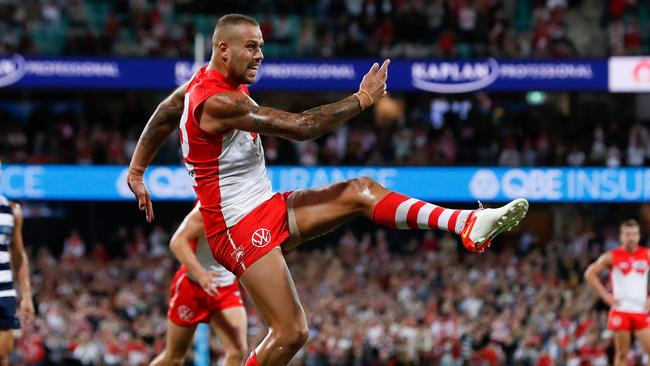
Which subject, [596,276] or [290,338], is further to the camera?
[596,276]

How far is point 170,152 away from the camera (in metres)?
20.1

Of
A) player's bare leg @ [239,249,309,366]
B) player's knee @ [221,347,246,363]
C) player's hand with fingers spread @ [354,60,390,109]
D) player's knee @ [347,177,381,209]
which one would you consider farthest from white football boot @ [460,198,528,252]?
player's knee @ [221,347,246,363]

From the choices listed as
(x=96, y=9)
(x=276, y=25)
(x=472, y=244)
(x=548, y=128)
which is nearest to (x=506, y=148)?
(x=548, y=128)

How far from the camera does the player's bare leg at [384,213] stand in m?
6.03

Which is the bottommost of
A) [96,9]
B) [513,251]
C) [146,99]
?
[513,251]

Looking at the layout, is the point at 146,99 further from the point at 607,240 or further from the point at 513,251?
the point at 607,240

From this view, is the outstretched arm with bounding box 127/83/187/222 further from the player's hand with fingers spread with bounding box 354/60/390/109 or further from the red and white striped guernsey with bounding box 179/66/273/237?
the player's hand with fingers spread with bounding box 354/60/390/109

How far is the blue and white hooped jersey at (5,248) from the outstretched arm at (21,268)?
11 centimetres

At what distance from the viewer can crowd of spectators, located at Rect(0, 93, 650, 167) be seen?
20.2 m

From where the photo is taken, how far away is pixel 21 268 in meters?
8.79

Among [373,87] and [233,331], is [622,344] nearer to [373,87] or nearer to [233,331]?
[233,331]

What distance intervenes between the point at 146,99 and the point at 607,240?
9.58 m

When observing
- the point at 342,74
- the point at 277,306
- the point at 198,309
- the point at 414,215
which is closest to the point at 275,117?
the point at 414,215

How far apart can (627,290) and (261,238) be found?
7286 mm
